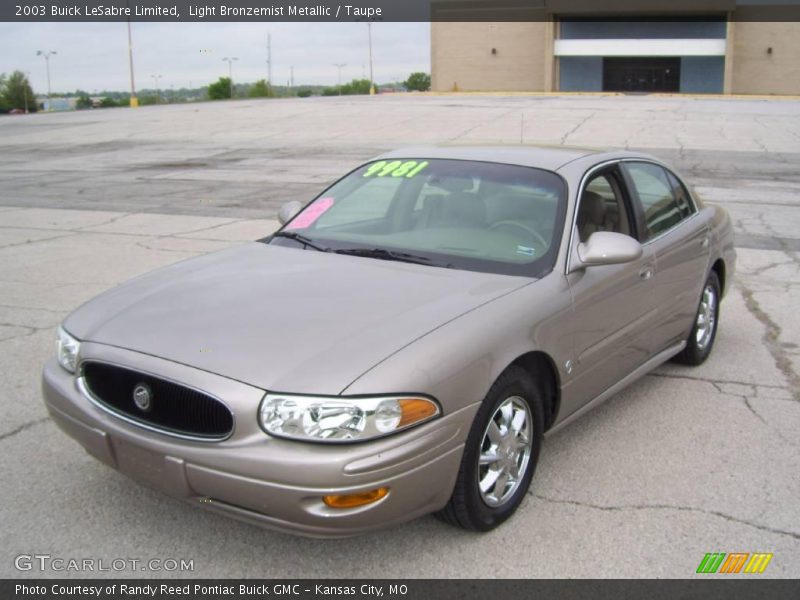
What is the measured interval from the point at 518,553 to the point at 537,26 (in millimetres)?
57284

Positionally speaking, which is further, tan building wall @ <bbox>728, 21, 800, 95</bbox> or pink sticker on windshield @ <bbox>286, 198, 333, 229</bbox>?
tan building wall @ <bbox>728, 21, 800, 95</bbox>

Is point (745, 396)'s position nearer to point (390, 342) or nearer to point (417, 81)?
point (390, 342)

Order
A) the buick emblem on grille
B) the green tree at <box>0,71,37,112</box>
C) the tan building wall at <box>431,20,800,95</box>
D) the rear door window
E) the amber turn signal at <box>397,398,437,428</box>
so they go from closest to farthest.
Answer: the amber turn signal at <box>397,398,437,428</box>
the buick emblem on grille
the rear door window
the tan building wall at <box>431,20,800,95</box>
the green tree at <box>0,71,37,112</box>

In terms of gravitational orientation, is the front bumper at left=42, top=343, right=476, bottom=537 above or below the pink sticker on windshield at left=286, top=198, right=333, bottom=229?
below

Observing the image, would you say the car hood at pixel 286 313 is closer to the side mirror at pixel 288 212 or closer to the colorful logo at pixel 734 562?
the side mirror at pixel 288 212

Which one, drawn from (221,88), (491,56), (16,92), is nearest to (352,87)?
(221,88)

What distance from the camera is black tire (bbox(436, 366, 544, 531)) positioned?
3258 mm

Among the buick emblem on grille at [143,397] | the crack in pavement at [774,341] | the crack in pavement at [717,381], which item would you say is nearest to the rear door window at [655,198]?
the crack in pavement at [717,381]

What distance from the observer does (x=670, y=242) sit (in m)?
5.00

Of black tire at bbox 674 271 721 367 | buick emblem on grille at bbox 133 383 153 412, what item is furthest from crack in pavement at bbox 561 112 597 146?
buick emblem on grille at bbox 133 383 153 412

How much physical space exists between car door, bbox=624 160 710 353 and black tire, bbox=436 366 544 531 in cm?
146

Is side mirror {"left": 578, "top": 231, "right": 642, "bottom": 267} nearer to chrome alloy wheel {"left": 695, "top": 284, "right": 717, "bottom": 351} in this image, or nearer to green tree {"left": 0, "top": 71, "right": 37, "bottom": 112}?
chrome alloy wheel {"left": 695, "top": 284, "right": 717, "bottom": 351}

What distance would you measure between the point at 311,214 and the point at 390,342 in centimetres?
188

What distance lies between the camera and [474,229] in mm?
4285
